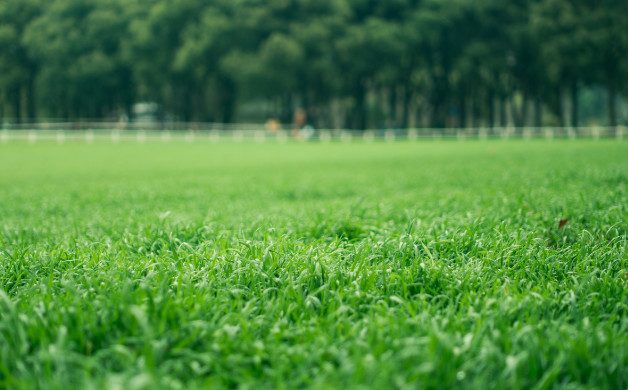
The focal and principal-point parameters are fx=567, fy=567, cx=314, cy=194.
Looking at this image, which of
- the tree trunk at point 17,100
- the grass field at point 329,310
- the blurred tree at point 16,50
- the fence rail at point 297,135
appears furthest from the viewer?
the tree trunk at point 17,100

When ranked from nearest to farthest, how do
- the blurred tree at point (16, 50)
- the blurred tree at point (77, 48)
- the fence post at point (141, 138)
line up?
the fence post at point (141, 138) → the blurred tree at point (77, 48) → the blurred tree at point (16, 50)

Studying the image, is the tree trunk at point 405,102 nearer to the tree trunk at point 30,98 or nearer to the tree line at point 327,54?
the tree line at point 327,54

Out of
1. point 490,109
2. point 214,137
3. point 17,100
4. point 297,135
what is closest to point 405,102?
point 490,109

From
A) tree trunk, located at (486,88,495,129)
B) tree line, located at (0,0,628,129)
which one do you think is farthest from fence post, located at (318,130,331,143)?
tree trunk, located at (486,88,495,129)

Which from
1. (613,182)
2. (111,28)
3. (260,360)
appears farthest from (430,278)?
(111,28)

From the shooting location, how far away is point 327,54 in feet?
185

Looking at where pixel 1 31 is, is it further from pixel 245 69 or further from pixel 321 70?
pixel 321 70

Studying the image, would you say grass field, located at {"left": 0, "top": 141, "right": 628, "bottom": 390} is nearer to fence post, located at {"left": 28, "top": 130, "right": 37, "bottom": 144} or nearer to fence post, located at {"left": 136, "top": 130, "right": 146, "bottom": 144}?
fence post, located at {"left": 28, "top": 130, "right": 37, "bottom": 144}

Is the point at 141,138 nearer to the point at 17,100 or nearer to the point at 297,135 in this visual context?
the point at 297,135

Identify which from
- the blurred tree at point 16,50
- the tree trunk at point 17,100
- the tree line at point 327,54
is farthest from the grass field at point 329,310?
the tree trunk at point 17,100

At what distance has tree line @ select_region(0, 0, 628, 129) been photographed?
50469 millimetres

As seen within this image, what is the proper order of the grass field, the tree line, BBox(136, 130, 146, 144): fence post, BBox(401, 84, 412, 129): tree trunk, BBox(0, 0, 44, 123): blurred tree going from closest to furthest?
the grass field → BBox(136, 130, 146, 144): fence post → the tree line → BBox(401, 84, 412, 129): tree trunk → BBox(0, 0, 44, 123): blurred tree

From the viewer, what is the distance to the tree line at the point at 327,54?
166 feet

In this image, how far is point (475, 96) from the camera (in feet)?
194
